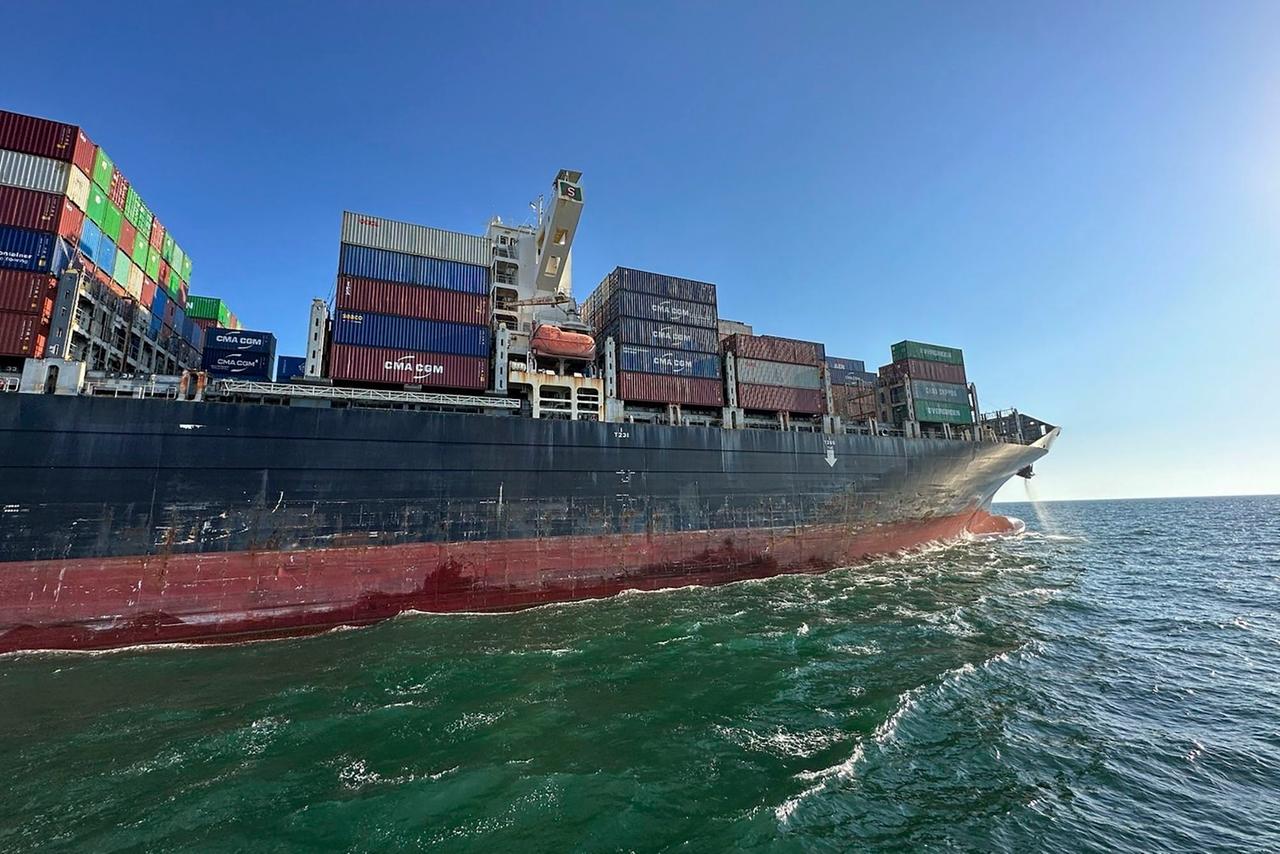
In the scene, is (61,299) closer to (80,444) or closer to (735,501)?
(80,444)

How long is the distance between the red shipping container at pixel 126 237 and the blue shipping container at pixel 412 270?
824 centimetres

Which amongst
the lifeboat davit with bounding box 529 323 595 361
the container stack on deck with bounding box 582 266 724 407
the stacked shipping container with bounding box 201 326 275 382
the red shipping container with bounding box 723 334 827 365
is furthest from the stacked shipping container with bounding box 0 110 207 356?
the red shipping container with bounding box 723 334 827 365

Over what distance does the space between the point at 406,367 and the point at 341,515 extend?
21.4ft

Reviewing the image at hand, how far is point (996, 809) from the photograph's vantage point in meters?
6.10

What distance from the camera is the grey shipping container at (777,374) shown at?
1104 inches

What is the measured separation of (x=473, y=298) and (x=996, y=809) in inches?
878

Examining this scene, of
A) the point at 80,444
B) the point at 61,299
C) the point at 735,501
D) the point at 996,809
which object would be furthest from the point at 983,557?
the point at 61,299

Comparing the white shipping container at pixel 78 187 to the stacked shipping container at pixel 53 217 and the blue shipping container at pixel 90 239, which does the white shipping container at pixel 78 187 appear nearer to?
the stacked shipping container at pixel 53 217

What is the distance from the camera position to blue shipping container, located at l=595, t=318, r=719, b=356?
25797 mm

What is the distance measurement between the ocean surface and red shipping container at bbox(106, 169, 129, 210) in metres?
17.1

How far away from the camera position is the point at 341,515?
16141mm

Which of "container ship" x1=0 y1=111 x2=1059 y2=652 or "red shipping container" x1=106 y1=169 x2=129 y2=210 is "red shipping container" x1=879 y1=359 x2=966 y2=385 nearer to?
"container ship" x1=0 y1=111 x2=1059 y2=652

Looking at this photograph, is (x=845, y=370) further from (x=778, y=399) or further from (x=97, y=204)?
(x=97, y=204)

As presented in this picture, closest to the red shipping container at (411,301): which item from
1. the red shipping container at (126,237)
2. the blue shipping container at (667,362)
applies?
the blue shipping container at (667,362)
